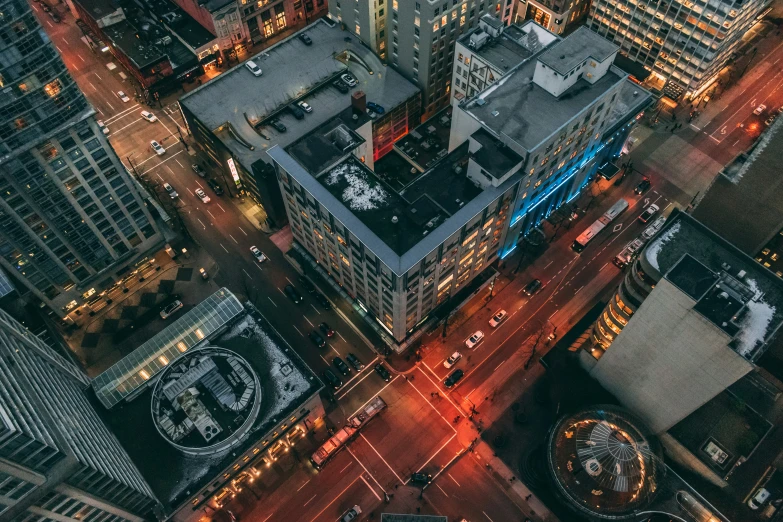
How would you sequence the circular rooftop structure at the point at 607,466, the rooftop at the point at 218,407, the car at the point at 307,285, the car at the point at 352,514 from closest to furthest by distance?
the rooftop at the point at 218,407
the circular rooftop structure at the point at 607,466
the car at the point at 352,514
the car at the point at 307,285

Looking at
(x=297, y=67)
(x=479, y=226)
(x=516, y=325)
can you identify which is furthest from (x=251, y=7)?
(x=516, y=325)

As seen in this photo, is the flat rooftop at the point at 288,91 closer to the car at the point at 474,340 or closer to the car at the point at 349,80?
the car at the point at 349,80

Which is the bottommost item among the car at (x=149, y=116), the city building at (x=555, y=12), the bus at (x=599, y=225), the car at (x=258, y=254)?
the car at (x=258, y=254)

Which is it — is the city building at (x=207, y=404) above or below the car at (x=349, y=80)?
below

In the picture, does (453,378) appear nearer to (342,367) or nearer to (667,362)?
(342,367)

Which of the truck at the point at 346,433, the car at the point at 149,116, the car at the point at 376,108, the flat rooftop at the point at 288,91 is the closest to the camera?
the truck at the point at 346,433

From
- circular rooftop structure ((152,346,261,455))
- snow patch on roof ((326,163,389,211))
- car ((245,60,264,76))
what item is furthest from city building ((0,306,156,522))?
car ((245,60,264,76))

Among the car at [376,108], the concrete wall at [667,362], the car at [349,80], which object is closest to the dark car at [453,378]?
the concrete wall at [667,362]
